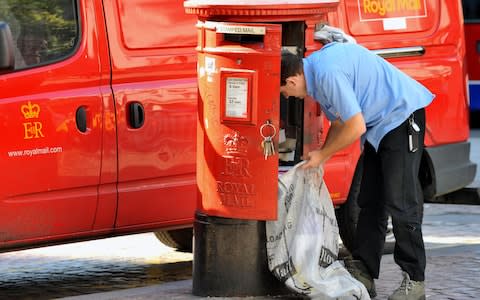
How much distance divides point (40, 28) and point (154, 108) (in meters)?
0.78

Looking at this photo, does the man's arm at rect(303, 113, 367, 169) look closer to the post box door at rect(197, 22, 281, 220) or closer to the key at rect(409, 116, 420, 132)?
the post box door at rect(197, 22, 281, 220)

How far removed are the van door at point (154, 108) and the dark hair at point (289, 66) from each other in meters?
1.12

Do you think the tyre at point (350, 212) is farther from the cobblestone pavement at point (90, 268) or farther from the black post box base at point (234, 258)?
the black post box base at point (234, 258)

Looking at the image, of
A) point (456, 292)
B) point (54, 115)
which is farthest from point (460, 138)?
point (54, 115)

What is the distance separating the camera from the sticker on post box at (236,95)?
20.1ft

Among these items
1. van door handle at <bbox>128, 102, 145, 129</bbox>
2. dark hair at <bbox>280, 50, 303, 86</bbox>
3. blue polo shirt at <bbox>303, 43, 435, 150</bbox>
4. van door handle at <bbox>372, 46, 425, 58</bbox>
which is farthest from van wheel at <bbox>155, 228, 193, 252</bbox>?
dark hair at <bbox>280, 50, 303, 86</bbox>

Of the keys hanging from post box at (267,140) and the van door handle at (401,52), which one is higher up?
the van door handle at (401,52)

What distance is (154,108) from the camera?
22.9 feet

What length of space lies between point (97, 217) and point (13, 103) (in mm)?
830

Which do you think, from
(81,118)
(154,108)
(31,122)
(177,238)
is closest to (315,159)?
(154,108)

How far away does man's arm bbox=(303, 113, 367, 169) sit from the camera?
19.3 ft

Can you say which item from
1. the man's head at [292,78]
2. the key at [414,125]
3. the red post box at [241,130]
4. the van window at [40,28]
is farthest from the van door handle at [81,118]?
the key at [414,125]

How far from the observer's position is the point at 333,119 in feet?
20.3

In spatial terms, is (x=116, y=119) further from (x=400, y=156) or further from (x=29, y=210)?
(x=400, y=156)
